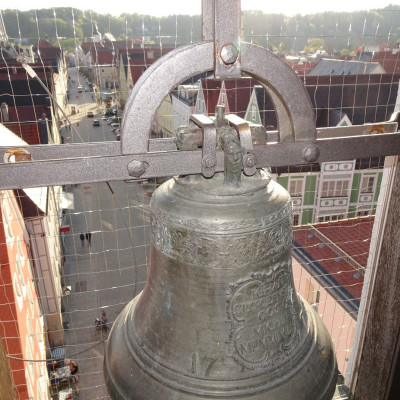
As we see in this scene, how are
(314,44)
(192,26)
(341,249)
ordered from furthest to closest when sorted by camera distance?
(341,249) → (314,44) → (192,26)

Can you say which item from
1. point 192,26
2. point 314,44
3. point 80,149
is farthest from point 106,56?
point 80,149

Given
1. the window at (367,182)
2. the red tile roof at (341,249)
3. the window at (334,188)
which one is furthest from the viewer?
the window at (367,182)

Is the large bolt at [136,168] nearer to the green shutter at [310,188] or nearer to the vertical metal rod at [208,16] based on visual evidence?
the vertical metal rod at [208,16]

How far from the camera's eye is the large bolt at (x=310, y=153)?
76cm

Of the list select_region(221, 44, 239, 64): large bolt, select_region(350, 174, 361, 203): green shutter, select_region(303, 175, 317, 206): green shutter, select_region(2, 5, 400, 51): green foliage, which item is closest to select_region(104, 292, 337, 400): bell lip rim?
select_region(221, 44, 239, 64): large bolt

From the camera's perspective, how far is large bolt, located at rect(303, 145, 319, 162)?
762 millimetres

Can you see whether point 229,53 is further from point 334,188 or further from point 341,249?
point 334,188

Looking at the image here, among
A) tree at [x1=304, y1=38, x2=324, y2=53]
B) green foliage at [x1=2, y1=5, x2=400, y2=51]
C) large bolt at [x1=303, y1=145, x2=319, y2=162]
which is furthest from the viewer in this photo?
tree at [x1=304, y1=38, x2=324, y2=53]

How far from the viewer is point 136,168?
2.27 ft

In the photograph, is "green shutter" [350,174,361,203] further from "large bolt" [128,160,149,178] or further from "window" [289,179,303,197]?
"large bolt" [128,160,149,178]

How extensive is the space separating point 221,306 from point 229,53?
17.9 inches

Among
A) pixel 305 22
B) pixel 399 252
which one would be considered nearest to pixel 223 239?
pixel 399 252

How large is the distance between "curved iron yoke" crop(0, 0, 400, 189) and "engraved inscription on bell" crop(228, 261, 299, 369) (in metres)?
0.23

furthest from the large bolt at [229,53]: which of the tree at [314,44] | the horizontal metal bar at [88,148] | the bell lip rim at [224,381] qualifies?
the tree at [314,44]
